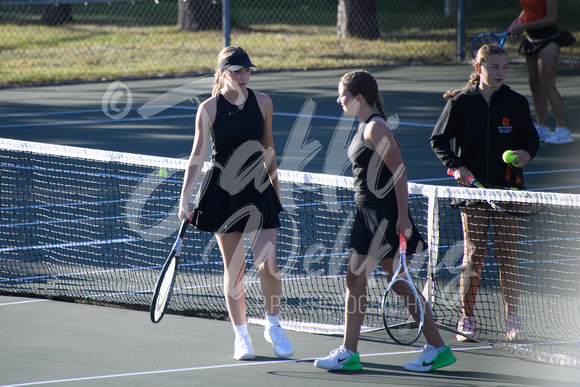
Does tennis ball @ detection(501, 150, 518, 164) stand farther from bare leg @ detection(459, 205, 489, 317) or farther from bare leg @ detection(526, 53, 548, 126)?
bare leg @ detection(526, 53, 548, 126)

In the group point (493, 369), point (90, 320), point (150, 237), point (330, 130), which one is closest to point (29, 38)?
point (330, 130)

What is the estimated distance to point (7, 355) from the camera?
5316mm

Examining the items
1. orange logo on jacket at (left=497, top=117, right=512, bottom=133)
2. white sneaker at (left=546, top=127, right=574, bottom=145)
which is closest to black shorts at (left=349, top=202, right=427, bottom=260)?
orange logo on jacket at (left=497, top=117, right=512, bottom=133)

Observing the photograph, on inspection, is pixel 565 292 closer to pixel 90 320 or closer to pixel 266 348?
pixel 266 348

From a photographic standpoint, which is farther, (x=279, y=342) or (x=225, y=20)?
(x=225, y=20)

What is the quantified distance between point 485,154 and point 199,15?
20401 mm

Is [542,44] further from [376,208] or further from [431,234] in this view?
[376,208]

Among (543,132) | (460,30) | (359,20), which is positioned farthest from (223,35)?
(543,132)

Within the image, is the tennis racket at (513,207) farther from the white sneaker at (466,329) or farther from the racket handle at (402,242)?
the racket handle at (402,242)

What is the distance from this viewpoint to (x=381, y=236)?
15.9 feet

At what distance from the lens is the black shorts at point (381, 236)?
16.0 feet

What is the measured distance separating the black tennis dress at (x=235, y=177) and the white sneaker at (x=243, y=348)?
0.69 m

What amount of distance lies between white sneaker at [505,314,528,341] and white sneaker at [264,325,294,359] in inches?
55.5

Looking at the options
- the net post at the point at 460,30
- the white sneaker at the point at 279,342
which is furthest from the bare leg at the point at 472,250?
the net post at the point at 460,30
